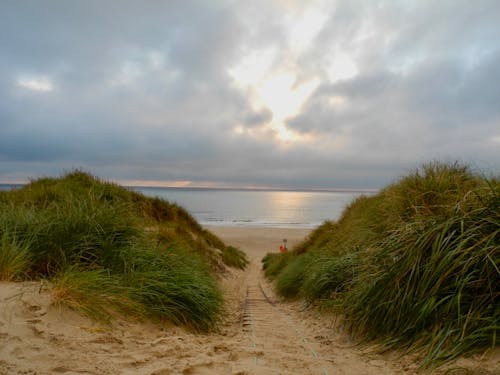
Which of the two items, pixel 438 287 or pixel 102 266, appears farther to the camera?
pixel 102 266

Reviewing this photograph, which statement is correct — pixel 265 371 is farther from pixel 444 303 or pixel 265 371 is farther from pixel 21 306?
pixel 21 306

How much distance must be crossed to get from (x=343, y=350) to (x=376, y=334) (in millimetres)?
403

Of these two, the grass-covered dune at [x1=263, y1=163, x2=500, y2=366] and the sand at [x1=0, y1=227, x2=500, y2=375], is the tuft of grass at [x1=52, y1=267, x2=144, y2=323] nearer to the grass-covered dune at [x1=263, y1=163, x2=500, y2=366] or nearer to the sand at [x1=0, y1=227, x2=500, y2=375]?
the sand at [x1=0, y1=227, x2=500, y2=375]

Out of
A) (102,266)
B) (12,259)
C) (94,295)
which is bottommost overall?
(94,295)

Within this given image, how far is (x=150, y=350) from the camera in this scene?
3410 millimetres

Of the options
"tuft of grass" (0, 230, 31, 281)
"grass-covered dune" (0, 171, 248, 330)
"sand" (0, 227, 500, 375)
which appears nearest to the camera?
"sand" (0, 227, 500, 375)

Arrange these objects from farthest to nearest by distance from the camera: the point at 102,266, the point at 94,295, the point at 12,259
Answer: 1. the point at 102,266
2. the point at 12,259
3. the point at 94,295

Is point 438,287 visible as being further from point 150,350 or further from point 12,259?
point 12,259

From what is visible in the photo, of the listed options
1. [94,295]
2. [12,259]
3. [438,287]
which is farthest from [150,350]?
[438,287]

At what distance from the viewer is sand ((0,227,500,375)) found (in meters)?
2.87

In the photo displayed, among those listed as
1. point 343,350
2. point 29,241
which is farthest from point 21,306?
point 343,350

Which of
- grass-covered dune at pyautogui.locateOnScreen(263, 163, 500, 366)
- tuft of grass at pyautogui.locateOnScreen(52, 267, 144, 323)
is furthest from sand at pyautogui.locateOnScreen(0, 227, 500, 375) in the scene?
grass-covered dune at pyautogui.locateOnScreen(263, 163, 500, 366)

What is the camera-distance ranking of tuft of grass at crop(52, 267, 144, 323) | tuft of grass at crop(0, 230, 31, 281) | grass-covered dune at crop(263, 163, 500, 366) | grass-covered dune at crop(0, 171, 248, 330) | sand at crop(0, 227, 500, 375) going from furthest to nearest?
tuft of grass at crop(0, 230, 31, 281), grass-covered dune at crop(0, 171, 248, 330), tuft of grass at crop(52, 267, 144, 323), grass-covered dune at crop(263, 163, 500, 366), sand at crop(0, 227, 500, 375)

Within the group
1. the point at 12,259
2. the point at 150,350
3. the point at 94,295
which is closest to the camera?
the point at 150,350
